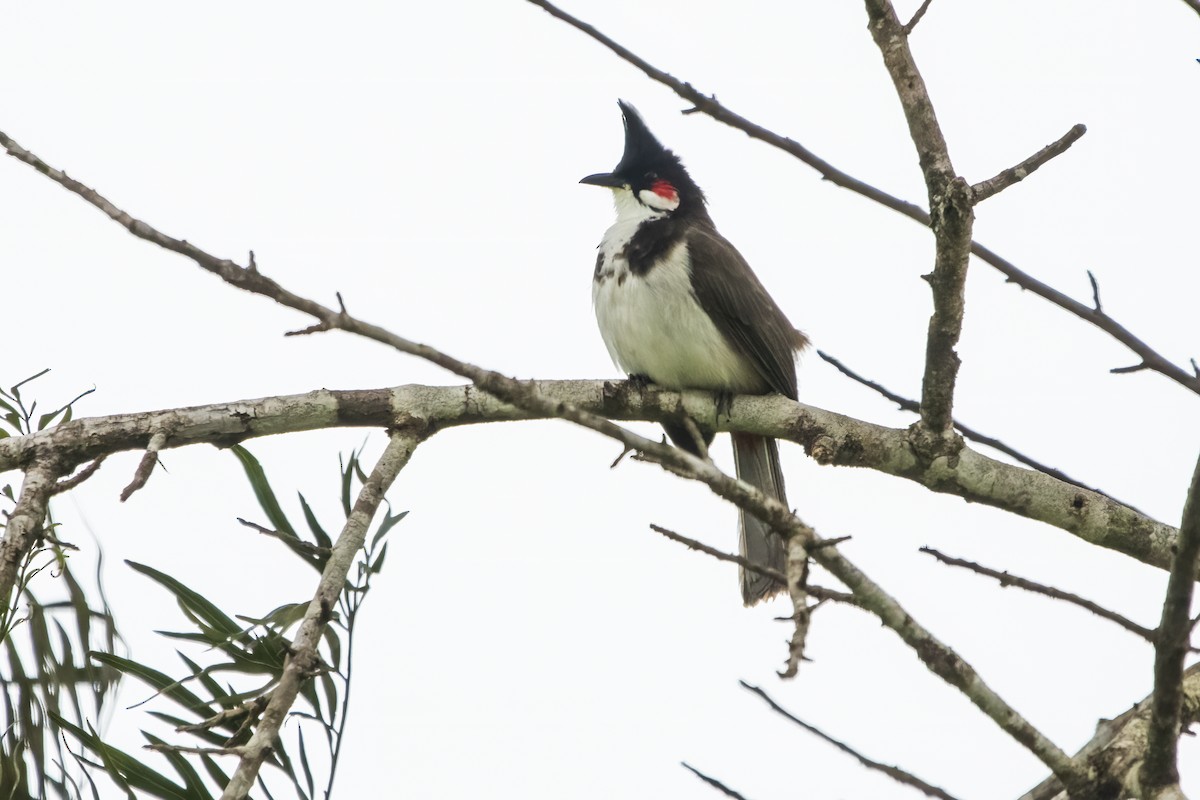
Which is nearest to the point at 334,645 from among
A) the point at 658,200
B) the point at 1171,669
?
the point at 1171,669

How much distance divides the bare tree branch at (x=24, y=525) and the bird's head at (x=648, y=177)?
3093mm

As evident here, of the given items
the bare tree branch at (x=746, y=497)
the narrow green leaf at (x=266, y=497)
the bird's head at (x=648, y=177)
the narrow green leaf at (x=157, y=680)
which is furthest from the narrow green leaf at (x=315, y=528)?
the bird's head at (x=648, y=177)

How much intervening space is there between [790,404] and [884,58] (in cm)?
120

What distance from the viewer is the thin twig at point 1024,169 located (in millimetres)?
2576

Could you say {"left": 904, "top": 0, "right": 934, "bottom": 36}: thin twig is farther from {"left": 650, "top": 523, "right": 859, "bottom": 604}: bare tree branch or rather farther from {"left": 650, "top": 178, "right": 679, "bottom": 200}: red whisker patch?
{"left": 650, "top": 178, "right": 679, "bottom": 200}: red whisker patch

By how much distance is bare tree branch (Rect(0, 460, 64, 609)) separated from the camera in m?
2.46

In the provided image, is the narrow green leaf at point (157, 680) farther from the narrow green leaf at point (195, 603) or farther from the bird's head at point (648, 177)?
the bird's head at point (648, 177)

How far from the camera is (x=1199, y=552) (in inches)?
69.0

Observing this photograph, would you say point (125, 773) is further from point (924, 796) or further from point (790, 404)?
point (790, 404)

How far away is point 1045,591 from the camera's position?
1979mm

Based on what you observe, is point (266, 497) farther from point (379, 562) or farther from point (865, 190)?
point (865, 190)

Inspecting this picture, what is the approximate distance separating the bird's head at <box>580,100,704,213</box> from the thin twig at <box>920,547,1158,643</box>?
3.33 metres

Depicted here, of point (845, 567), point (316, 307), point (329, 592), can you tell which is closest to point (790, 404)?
point (329, 592)

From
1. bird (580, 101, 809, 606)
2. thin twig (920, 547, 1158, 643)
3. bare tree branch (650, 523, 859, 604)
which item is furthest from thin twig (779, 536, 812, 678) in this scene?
bird (580, 101, 809, 606)
